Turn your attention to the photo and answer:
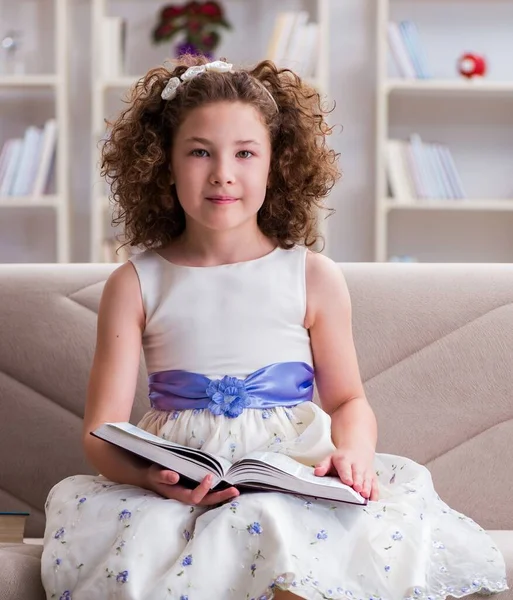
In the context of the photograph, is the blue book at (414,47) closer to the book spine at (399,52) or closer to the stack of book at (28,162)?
the book spine at (399,52)

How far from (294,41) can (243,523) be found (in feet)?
9.79

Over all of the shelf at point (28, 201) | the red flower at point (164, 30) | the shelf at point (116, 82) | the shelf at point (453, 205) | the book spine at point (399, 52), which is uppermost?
the red flower at point (164, 30)

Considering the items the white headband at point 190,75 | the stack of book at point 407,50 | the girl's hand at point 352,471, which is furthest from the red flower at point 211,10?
the girl's hand at point 352,471

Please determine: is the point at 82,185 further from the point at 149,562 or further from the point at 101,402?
the point at 149,562

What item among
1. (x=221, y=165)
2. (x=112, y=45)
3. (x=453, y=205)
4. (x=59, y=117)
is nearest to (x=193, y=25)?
(x=112, y=45)

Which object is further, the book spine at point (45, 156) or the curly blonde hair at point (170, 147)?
the book spine at point (45, 156)

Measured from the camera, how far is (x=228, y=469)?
4.05 ft

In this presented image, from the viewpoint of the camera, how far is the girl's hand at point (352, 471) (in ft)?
4.30

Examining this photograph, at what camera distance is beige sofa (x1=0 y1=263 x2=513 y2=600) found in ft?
5.79

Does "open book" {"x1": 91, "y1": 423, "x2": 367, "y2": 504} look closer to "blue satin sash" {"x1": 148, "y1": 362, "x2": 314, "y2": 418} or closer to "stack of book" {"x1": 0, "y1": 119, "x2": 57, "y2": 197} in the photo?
"blue satin sash" {"x1": 148, "y1": 362, "x2": 314, "y2": 418}

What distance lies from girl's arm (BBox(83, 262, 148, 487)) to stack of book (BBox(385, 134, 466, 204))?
96.7 inches

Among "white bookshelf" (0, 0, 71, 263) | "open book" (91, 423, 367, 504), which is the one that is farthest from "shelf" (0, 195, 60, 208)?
"open book" (91, 423, 367, 504)

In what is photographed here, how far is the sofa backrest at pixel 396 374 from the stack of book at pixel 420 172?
2.08 m

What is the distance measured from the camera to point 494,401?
1.77 m
